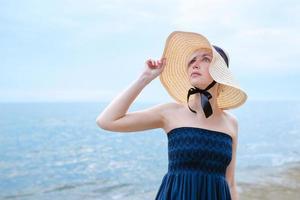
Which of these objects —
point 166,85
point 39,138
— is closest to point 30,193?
point 166,85

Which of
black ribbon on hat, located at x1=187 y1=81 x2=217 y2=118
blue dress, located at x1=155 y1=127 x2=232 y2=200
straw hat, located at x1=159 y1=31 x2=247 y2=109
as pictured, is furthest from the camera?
straw hat, located at x1=159 y1=31 x2=247 y2=109

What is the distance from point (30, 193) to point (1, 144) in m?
36.5

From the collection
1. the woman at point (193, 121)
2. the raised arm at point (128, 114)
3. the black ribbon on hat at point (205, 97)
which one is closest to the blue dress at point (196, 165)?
the woman at point (193, 121)

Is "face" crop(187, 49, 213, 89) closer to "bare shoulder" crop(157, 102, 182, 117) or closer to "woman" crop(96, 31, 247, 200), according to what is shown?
"woman" crop(96, 31, 247, 200)

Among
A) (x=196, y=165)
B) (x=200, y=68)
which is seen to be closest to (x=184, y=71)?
(x=200, y=68)

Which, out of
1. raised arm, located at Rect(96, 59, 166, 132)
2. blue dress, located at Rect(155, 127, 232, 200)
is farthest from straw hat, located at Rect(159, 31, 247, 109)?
blue dress, located at Rect(155, 127, 232, 200)

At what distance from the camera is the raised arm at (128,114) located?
119 inches

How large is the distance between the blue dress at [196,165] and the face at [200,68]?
299 millimetres

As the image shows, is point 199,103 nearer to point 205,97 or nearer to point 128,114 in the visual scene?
point 205,97

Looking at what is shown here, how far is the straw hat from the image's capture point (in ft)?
10.6

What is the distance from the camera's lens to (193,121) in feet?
10.2

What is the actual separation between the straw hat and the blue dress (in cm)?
39

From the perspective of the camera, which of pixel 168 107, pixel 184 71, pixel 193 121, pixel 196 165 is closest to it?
pixel 196 165

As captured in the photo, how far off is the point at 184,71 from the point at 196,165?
75cm
